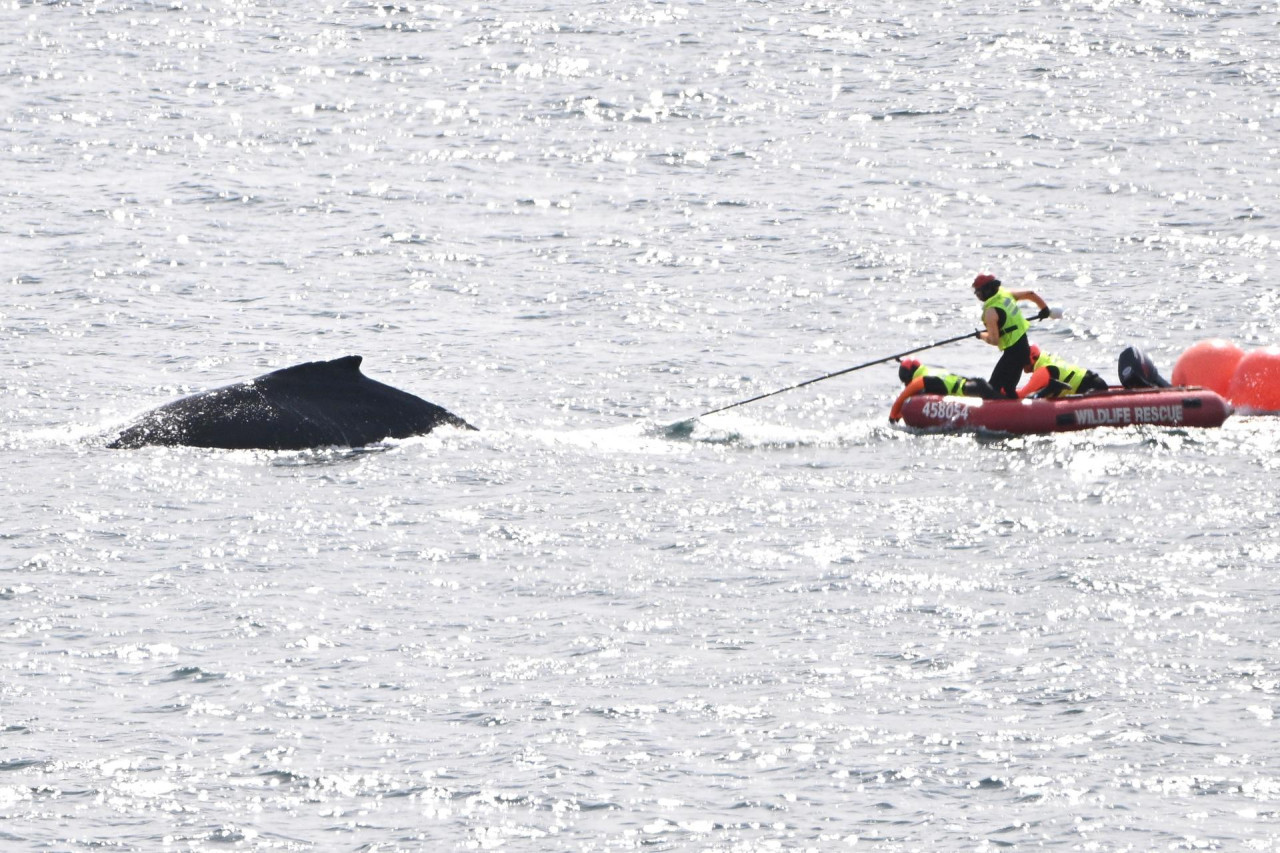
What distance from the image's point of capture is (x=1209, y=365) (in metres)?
24.7

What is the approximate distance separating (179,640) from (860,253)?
21552 mm

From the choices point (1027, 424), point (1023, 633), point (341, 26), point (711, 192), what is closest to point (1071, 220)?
point (711, 192)

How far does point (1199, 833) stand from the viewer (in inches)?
485

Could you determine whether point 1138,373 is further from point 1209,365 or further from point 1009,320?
point 1009,320

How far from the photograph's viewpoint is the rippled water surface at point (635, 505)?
519 inches

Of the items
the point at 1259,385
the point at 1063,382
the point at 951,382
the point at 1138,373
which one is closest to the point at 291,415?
the point at 951,382

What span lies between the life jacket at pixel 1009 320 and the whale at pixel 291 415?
6.77 meters

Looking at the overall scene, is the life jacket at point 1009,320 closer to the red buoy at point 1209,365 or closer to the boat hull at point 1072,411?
the boat hull at point 1072,411

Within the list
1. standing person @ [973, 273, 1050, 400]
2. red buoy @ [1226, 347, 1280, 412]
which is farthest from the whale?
red buoy @ [1226, 347, 1280, 412]

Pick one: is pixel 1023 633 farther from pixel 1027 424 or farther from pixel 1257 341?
pixel 1257 341

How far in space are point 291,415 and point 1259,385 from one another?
11.3 m

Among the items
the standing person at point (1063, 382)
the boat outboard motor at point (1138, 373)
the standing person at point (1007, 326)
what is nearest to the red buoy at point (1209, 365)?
the boat outboard motor at point (1138, 373)

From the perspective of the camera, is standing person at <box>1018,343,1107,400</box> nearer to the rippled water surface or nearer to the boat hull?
the boat hull

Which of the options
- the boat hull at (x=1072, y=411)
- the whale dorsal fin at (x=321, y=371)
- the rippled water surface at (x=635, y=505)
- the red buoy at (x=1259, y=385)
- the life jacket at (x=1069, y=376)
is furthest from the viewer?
the life jacket at (x=1069, y=376)
